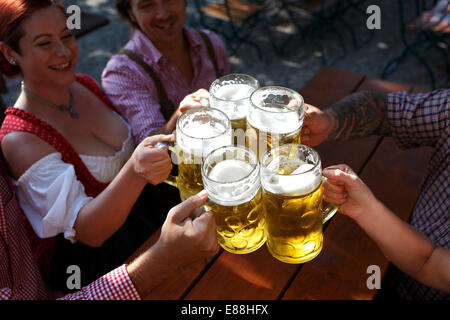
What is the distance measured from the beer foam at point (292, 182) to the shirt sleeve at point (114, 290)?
2.23 feet

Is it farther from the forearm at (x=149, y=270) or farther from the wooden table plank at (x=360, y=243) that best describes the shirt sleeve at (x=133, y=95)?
the wooden table plank at (x=360, y=243)

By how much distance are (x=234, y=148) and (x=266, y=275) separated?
1.91ft

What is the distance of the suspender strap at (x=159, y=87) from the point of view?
86.4 inches

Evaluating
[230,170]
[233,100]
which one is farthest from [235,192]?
[233,100]

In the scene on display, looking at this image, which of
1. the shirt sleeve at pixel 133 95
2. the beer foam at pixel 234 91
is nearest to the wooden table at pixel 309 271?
the beer foam at pixel 234 91

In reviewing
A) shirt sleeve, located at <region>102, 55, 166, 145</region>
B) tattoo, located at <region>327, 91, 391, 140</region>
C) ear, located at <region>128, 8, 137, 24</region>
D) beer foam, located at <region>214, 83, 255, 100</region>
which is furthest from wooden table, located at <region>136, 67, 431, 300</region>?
ear, located at <region>128, 8, 137, 24</region>

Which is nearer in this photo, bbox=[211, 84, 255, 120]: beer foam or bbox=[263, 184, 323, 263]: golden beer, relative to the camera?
bbox=[263, 184, 323, 263]: golden beer

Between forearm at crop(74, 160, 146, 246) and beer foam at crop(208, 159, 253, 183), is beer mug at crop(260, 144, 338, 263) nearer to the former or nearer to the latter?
beer foam at crop(208, 159, 253, 183)

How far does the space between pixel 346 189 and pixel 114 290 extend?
818 mm

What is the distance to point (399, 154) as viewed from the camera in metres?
1.82

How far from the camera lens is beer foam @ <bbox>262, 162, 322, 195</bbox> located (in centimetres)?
89

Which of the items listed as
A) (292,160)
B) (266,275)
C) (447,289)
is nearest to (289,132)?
(292,160)

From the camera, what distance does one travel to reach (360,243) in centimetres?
144

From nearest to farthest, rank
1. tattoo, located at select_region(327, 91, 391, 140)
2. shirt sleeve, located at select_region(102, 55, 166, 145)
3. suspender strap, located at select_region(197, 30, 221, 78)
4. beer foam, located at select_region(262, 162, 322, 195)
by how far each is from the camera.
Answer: beer foam, located at select_region(262, 162, 322, 195)
tattoo, located at select_region(327, 91, 391, 140)
shirt sleeve, located at select_region(102, 55, 166, 145)
suspender strap, located at select_region(197, 30, 221, 78)
